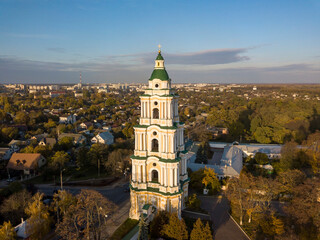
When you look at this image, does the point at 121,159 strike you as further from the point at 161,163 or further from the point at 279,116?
the point at 279,116

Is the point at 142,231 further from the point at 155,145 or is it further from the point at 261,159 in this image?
the point at 261,159

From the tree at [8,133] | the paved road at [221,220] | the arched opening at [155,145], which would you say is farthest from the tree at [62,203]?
the tree at [8,133]

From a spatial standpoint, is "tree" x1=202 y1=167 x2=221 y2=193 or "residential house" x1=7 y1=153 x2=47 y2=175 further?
"residential house" x1=7 y1=153 x2=47 y2=175

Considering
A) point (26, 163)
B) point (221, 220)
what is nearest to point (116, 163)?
point (26, 163)

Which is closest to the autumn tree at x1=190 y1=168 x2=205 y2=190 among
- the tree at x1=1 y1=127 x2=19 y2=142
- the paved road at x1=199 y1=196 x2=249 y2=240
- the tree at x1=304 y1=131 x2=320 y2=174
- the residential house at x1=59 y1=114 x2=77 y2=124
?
the paved road at x1=199 y1=196 x2=249 y2=240

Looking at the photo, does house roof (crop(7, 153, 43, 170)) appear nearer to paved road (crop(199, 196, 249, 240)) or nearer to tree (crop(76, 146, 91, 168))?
tree (crop(76, 146, 91, 168))

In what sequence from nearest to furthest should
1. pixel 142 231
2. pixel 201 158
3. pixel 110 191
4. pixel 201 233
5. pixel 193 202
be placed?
pixel 142 231
pixel 201 233
pixel 193 202
pixel 110 191
pixel 201 158
